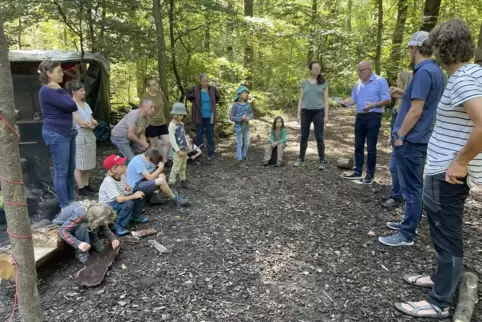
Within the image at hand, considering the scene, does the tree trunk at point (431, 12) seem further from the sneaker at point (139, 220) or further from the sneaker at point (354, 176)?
the sneaker at point (139, 220)

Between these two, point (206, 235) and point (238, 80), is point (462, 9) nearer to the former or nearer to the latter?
point (238, 80)

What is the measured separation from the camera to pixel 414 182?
3303mm

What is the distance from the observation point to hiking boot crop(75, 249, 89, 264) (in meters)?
3.09

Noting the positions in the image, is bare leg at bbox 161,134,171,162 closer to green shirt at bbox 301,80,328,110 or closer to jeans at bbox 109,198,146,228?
jeans at bbox 109,198,146,228

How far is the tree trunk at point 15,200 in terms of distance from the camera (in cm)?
173

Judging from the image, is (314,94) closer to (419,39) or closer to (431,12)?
(419,39)

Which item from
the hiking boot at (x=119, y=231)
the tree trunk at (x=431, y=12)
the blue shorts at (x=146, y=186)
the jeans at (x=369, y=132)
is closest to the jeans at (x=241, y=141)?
the jeans at (x=369, y=132)

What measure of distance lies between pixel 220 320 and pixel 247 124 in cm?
494

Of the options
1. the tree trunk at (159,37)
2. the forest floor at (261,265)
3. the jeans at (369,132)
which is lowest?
the forest floor at (261,265)

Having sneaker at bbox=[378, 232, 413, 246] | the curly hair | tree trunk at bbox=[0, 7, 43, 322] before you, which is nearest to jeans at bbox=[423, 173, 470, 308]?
the curly hair

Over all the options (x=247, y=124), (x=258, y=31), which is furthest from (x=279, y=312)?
(x=258, y=31)

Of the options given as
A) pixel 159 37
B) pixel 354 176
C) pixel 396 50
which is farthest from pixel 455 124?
pixel 396 50

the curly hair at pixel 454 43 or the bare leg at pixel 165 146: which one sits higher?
the curly hair at pixel 454 43

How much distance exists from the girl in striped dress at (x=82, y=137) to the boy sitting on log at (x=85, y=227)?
165 cm
